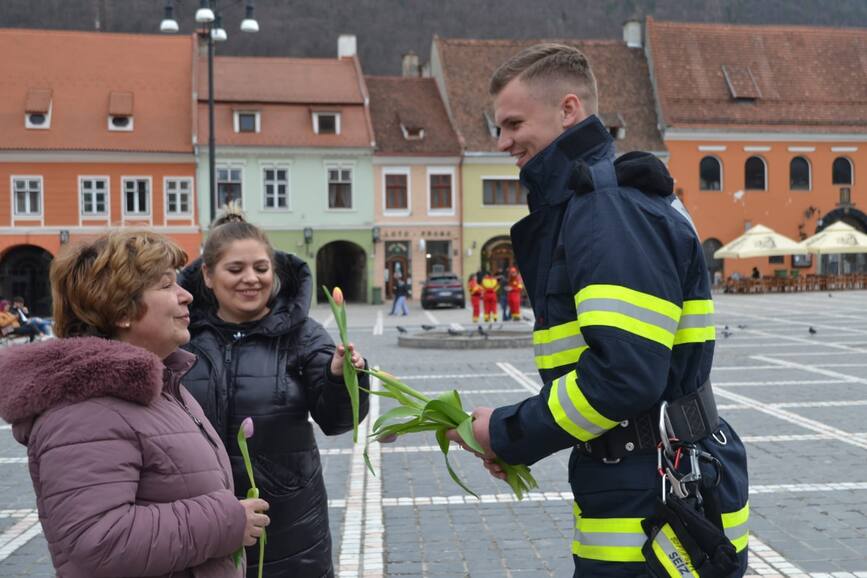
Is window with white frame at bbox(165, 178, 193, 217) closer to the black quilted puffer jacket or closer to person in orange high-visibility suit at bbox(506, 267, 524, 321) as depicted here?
person in orange high-visibility suit at bbox(506, 267, 524, 321)

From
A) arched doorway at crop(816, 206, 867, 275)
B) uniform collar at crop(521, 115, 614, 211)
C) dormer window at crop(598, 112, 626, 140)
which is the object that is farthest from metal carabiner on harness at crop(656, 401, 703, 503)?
arched doorway at crop(816, 206, 867, 275)

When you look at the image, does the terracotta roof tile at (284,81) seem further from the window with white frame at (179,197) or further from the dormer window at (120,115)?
the window with white frame at (179,197)

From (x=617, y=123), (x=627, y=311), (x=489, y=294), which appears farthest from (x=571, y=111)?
(x=617, y=123)

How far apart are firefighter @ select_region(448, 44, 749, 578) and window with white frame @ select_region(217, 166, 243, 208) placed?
38.6 meters

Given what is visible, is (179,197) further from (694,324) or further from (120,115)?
(694,324)

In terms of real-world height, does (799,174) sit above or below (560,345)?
Answer: above

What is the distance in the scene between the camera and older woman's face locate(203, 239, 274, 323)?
3.82m

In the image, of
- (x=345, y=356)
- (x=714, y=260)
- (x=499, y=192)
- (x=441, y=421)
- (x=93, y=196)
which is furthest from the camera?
(x=714, y=260)

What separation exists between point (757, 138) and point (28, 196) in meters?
32.0

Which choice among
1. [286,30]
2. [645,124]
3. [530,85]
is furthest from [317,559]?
[286,30]

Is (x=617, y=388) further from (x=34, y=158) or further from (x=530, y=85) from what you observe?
(x=34, y=158)

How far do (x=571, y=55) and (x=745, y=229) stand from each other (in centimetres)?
4600

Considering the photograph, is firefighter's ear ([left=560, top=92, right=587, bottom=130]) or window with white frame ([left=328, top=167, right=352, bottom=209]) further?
window with white frame ([left=328, top=167, right=352, bottom=209])

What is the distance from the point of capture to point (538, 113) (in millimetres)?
2842
